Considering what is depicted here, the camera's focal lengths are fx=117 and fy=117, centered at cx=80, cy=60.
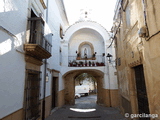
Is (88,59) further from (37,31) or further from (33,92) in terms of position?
(37,31)

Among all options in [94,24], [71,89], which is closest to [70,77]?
[71,89]

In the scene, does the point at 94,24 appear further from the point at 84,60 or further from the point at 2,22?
the point at 2,22

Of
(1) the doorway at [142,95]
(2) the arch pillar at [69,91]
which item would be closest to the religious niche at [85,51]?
(2) the arch pillar at [69,91]

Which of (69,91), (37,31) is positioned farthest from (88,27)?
(37,31)

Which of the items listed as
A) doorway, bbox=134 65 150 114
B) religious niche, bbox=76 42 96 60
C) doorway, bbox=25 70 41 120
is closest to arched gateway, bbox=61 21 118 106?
religious niche, bbox=76 42 96 60

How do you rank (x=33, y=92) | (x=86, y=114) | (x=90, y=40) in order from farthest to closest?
(x=90, y=40), (x=86, y=114), (x=33, y=92)

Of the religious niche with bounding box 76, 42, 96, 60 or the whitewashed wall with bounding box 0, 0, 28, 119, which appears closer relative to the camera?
the whitewashed wall with bounding box 0, 0, 28, 119

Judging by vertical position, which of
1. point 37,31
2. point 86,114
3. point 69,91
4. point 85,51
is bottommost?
point 86,114

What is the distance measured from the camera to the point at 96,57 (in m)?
12.7

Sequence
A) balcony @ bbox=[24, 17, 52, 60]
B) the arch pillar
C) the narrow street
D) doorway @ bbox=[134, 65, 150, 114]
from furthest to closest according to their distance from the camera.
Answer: the arch pillar
the narrow street
balcony @ bbox=[24, 17, 52, 60]
doorway @ bbox=[134, 65, 150, 114]

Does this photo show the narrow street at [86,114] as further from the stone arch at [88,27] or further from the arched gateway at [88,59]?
the stone arch at [88,27]

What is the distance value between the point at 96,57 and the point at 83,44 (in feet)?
7.11

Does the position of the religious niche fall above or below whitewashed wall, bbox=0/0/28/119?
above

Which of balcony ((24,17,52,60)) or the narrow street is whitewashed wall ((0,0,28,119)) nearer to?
balcony ((24,17,52,60))
